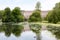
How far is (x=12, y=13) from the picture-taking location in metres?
66.5

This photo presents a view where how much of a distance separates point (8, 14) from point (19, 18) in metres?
4.20

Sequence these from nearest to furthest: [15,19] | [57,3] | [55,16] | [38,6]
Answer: [55,16] < [57,3] < [15,19] < [38,6]

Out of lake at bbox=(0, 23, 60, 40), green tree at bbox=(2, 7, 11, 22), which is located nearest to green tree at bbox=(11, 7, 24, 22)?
green tree at bbox=(2, 7, 11, 22)

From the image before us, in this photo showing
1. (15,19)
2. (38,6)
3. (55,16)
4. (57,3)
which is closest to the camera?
(55,16)

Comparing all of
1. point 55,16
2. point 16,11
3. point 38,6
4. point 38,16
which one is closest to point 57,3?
point 55,16

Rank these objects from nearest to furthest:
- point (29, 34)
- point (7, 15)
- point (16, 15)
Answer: point (29, 34)
point (16, 15)
point (7, 15)

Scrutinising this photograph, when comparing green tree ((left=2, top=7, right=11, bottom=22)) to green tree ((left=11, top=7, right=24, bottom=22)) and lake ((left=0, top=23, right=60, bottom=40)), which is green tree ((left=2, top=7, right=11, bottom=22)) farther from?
lake ((left=0, top=23, right=60, bottom=40))

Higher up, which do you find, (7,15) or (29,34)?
(29,34)

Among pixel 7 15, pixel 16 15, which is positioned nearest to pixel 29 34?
pixel 16 15

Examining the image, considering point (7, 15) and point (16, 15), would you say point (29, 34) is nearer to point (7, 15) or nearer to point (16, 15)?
point (16, 15)

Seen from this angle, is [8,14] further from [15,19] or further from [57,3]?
[57,3]

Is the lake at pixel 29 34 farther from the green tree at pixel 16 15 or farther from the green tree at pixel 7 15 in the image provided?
the green tree at pixel 7 15

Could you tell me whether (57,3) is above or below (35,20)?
above

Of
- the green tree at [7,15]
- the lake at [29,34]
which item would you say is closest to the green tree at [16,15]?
the green tree at [7,15]
